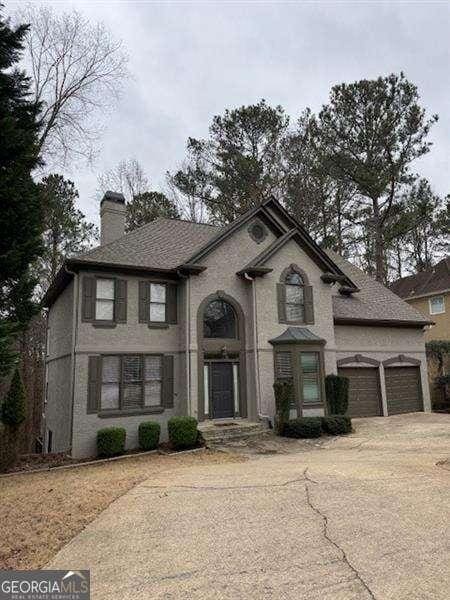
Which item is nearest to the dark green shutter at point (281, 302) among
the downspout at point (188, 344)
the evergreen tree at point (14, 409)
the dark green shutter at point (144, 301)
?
the downspout at point (188, 344)

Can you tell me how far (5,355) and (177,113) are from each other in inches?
645

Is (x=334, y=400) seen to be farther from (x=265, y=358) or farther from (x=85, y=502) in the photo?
(x=85, y=502)

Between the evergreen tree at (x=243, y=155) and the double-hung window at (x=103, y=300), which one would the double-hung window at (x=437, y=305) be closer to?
the evergreen tree at (x=243, y=155)

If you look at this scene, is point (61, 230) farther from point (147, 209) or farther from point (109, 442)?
point (109, 442)

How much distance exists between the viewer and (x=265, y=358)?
1498 cm

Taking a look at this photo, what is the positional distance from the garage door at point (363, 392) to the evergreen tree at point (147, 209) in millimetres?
15780

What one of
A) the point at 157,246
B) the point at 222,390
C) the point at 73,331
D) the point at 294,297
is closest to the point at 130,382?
the point at 73,331

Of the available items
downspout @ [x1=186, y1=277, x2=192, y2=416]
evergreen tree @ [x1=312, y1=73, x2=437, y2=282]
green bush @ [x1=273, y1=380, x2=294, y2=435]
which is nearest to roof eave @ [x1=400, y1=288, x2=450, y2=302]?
evergreen tree @ [x1=312, y1=73, x2=437, y2=282]

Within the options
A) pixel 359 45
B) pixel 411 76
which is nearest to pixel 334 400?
pixel 359 45

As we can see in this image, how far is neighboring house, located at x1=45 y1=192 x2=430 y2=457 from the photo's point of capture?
13.5m

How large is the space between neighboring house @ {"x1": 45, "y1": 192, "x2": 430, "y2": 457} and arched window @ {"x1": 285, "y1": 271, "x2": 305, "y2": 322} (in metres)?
0.04

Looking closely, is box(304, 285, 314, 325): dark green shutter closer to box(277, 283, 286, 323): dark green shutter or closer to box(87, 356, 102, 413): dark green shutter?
box(277, 283, 286, 323): dark green shutter

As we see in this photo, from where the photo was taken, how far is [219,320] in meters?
15.3

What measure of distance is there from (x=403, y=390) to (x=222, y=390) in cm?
890
